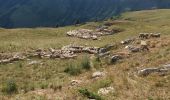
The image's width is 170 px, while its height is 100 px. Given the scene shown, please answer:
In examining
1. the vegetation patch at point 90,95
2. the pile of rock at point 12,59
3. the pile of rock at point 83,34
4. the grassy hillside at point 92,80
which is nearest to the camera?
the vegetation patch at point 90,95

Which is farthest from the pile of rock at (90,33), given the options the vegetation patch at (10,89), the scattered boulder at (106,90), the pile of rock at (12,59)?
the scattered boulder at (106,90)

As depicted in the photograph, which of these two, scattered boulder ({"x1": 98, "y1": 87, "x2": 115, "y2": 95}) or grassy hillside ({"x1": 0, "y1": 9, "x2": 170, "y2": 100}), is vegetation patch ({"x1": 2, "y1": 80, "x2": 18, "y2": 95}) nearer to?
grassy hillside ({"x1": 0, "y1": 9, "x2": 170, "y2": 100})

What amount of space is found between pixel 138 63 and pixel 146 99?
962 cm

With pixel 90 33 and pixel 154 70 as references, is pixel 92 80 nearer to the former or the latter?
pixel 154 70

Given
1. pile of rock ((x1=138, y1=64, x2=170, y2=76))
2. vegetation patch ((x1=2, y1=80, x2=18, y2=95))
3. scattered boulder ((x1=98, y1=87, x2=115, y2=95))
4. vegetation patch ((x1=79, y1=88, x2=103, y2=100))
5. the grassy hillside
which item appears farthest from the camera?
vegetation patch ((x1=2, y1=80, x2=18, y2=95))

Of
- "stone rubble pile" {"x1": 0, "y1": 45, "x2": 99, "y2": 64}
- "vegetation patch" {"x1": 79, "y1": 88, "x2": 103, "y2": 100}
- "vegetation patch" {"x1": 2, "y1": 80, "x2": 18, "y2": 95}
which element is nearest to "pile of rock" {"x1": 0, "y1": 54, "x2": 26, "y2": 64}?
"stone rubble pile" {"x1": 0, "y1": 45, "x2": 99, "y2": 64}

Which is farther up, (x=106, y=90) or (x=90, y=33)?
(x=106, y=90)

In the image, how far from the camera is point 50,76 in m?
30.7

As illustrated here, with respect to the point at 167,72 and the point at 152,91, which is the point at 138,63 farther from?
the point at 152,91

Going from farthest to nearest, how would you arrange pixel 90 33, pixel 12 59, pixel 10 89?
pixel 90 33, pixel 12 59, pixel 10 89

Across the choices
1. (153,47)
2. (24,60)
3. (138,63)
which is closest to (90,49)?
(24,60)

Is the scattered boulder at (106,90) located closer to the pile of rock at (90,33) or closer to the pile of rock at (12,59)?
the pile of rock at (12,59)

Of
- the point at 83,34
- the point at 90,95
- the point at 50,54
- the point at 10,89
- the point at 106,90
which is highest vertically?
the point at 90,95

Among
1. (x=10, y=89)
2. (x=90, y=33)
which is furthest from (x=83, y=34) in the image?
(x=10, y=89)
